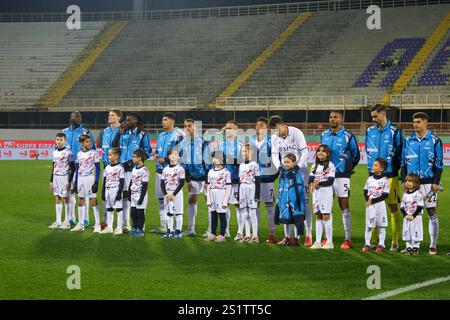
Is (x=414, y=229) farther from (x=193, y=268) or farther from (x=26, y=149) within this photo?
(x=26, y=149)

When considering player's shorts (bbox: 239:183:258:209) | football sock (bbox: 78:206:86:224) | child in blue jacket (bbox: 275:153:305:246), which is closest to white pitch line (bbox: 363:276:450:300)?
child in blue jacket (bbox: 275:153:305:246)

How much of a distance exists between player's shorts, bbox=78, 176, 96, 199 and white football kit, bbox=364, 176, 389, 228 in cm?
539

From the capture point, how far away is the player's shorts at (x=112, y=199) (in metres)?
14.4

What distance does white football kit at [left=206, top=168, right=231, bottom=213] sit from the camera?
13.5m

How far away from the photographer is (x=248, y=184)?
13469 millimetres

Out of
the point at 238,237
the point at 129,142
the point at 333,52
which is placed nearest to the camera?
the point at 238,237

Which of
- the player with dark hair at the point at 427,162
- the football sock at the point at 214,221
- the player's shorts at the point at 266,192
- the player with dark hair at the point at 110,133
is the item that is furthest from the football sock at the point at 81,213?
the player with dark hair at the point at 427,162

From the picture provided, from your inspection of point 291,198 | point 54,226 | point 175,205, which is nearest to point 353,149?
point 291,198

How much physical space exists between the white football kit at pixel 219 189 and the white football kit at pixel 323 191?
1.66m

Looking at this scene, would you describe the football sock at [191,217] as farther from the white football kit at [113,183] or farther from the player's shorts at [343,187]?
the player's shorts at [343,187]

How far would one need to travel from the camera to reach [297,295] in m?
9.05

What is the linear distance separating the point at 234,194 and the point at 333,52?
3758 centimetres
